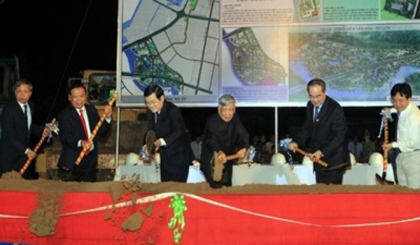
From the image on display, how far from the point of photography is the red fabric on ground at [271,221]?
351 cm

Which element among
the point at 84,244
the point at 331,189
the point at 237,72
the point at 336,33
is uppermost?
the point at 336,33

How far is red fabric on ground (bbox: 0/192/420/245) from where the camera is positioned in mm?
3506

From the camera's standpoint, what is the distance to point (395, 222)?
3494mm

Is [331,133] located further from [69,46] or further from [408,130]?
[69,46]

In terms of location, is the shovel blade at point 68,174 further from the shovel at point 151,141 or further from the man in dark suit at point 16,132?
the shovel at point 151,141

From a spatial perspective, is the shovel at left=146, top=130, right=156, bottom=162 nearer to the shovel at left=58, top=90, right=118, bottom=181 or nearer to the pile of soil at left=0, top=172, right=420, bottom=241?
the shovel at left=58, top=90, right=118, bottom=181

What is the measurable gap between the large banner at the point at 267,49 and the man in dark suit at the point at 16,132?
6.18ft

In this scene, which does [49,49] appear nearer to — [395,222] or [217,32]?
[217,32]

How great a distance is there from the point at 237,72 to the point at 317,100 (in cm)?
215

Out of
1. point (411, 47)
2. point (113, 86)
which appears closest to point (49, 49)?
point (113, 86)

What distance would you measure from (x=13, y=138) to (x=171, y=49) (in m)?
2.49

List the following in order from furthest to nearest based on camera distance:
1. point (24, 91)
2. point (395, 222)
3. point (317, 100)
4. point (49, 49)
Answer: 1. point (49, 49)
2. point (24, 91)
3. point (317, 100)
4. point (395, 222)

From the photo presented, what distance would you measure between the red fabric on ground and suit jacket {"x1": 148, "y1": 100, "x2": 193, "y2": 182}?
1.43 meters

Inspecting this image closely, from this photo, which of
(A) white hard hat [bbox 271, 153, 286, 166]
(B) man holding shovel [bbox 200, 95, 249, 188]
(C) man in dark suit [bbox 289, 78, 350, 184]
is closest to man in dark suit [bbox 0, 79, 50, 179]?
(B) man holding shovel [bbox 200, 95, 249, 188]
